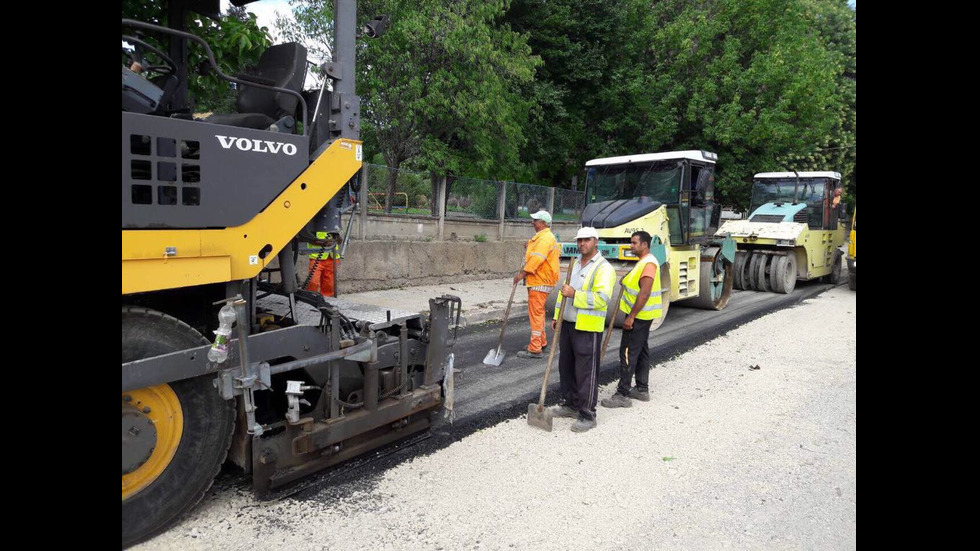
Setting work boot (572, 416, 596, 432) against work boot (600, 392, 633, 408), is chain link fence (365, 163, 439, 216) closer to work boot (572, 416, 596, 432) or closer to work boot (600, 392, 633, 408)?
work boot (600, 392, 633, 408)

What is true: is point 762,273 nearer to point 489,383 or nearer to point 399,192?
point 399,192

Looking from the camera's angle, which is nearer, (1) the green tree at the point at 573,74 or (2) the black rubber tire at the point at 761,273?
(2) the black rubber tire at the point at 761,273

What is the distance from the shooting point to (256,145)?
3406 millimetres

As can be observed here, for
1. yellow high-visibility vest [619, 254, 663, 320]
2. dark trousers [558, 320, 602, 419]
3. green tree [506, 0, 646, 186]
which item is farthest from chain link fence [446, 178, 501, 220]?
dark trousers [558, 320, 602, 419]

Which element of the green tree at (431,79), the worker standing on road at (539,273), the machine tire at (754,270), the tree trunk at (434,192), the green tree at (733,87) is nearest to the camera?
the worker standing on road at (539,273)

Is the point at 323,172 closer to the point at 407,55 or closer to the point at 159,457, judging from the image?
the point at 159,457

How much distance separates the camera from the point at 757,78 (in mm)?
18625

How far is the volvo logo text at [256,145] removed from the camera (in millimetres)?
3276

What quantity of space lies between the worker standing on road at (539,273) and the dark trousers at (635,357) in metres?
1.72

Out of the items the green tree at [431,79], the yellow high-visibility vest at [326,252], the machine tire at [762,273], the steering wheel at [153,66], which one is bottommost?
the machine tire at [762,273]

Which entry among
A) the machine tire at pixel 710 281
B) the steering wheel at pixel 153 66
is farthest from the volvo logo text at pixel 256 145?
the machine tire at pixel 710 281

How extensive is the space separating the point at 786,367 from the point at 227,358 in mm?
6462

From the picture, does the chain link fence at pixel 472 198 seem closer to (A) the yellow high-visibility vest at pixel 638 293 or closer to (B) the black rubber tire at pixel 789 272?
(B) the black rubber tire at pixel 789 272
